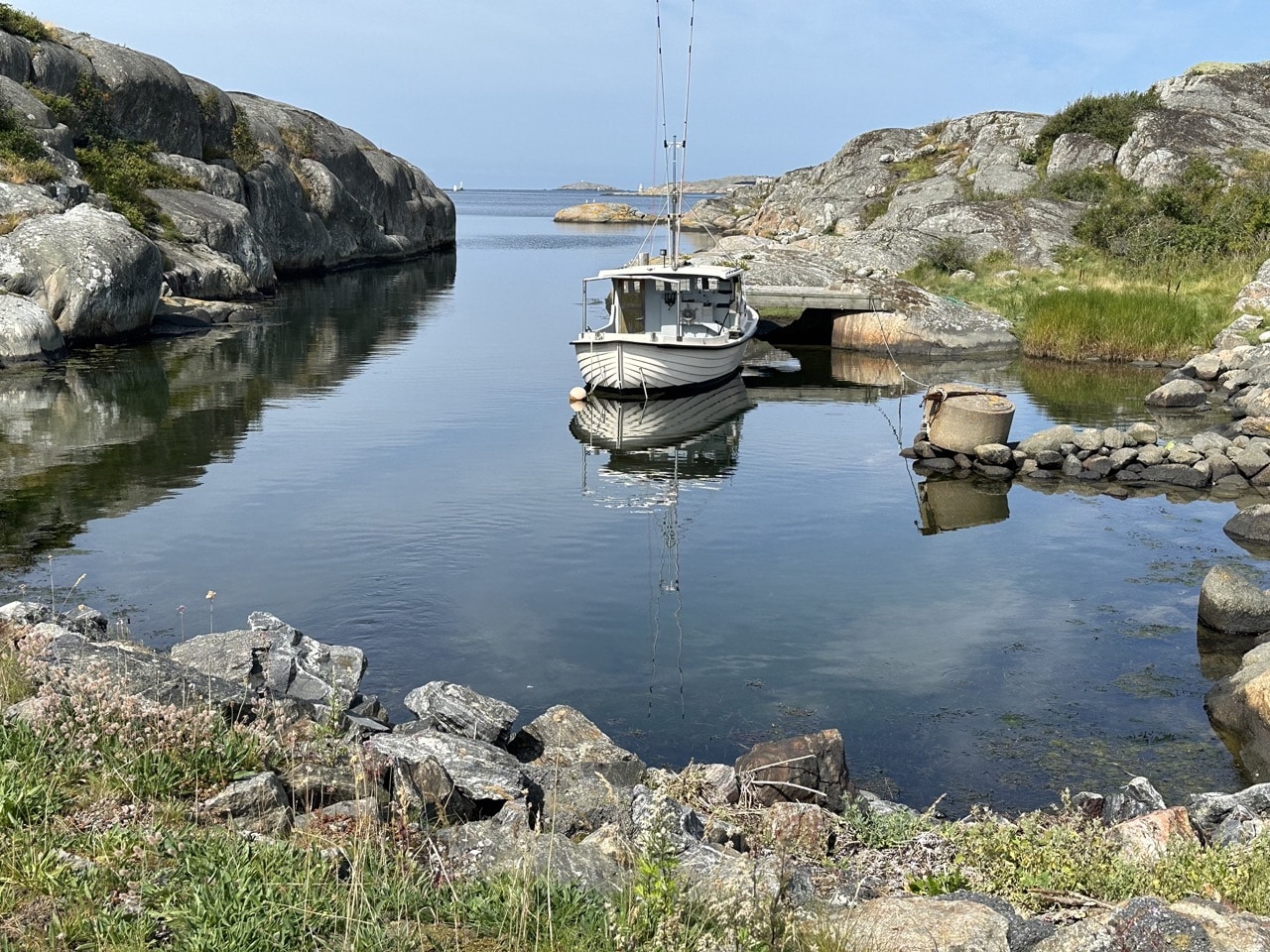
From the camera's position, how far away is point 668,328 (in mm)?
32312

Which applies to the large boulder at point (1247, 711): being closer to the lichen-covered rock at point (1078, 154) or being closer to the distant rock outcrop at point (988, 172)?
the distant rock outcrop at point (988, 172)

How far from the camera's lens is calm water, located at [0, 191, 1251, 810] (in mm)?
12336

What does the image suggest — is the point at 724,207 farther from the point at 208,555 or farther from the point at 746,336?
the point at 208,555

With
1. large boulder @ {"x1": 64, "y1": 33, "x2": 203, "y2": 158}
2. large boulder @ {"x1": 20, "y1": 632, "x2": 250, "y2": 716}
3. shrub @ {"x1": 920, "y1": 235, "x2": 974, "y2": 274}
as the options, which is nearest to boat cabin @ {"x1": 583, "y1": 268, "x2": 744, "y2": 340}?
shrub @ {"x1": 920, "y1": 235, "x2": 974, "y2": 274}

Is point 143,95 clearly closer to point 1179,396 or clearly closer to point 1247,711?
point 1179,396

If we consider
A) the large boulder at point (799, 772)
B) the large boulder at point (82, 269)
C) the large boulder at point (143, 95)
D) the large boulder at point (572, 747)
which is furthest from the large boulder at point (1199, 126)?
the large boulder at point (572, 747)

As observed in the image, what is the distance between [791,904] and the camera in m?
5.82

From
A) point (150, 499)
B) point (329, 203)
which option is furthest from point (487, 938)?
point (329, 203)

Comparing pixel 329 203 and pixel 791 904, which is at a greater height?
pixel 329 203

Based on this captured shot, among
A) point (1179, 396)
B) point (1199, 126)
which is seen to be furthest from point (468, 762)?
point (1199, 126)

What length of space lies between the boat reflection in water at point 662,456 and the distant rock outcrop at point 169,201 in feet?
48.6

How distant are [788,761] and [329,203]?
59.5m

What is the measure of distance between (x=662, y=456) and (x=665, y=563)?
7989 millimetres

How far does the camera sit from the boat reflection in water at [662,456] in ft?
55.7
